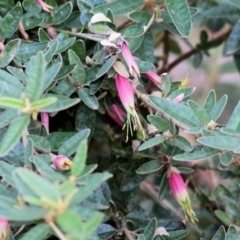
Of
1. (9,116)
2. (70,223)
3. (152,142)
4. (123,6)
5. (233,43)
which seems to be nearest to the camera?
(70,223)

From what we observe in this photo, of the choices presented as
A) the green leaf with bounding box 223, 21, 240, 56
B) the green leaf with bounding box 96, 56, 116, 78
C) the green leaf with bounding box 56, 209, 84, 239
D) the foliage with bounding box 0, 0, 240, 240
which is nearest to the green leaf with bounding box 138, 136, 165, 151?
the foliage with bounding box 0, 0, 240, 240

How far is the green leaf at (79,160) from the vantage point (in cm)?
51

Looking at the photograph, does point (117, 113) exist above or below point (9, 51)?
below

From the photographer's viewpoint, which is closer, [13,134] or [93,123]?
[13,134]

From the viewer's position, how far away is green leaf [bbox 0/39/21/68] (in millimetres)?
689

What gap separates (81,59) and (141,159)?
0.18 m

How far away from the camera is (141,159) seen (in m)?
0.81

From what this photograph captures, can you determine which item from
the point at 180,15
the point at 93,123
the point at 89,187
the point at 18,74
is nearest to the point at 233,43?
the point at 180,15

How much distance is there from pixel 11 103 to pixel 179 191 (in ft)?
0.96

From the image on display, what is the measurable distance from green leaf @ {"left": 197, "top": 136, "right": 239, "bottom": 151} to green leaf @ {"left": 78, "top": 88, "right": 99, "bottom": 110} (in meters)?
0.17

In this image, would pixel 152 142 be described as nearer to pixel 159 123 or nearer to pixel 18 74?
pixel 159 123

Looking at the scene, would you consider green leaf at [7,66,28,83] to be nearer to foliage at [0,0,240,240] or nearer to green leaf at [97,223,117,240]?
foliage at [0,0,240,240]

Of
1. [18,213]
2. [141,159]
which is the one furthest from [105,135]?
[18,213]

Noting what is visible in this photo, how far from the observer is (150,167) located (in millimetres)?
740
